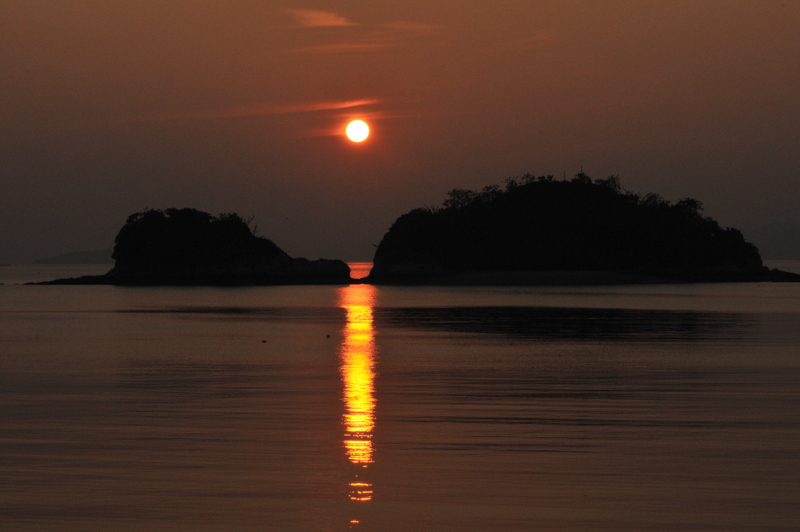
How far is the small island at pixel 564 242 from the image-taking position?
16575 centimetres

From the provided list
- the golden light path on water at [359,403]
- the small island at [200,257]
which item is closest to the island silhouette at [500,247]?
the small island at [200,257]

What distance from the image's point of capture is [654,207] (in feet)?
593

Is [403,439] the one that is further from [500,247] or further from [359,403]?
[500,247]

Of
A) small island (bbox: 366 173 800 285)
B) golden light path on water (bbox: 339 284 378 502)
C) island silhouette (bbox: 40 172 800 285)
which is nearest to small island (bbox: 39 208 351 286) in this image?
island silhouette (bbox: 40 172 800 285)

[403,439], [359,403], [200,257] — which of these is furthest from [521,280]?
[403,439]

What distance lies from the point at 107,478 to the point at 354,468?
2831 mm

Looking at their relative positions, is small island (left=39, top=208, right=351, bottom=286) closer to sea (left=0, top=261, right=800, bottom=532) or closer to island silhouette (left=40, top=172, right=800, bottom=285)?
island silhouette (left=40, top=172, right=800, bottom=285)

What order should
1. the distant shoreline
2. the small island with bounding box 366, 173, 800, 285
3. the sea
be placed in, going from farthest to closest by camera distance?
1. the small island with bounding box 366, 173, 800, 285
2. the distant shoreline
3. the sea

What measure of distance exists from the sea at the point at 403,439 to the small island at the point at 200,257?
419 ft

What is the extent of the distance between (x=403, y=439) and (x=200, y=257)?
14888cm

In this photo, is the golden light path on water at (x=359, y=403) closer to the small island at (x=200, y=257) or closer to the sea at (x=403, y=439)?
the sea at (x=403, y=439)

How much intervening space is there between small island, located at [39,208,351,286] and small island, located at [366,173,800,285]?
16.7m

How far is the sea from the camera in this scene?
384 inches

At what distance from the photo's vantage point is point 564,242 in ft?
585
